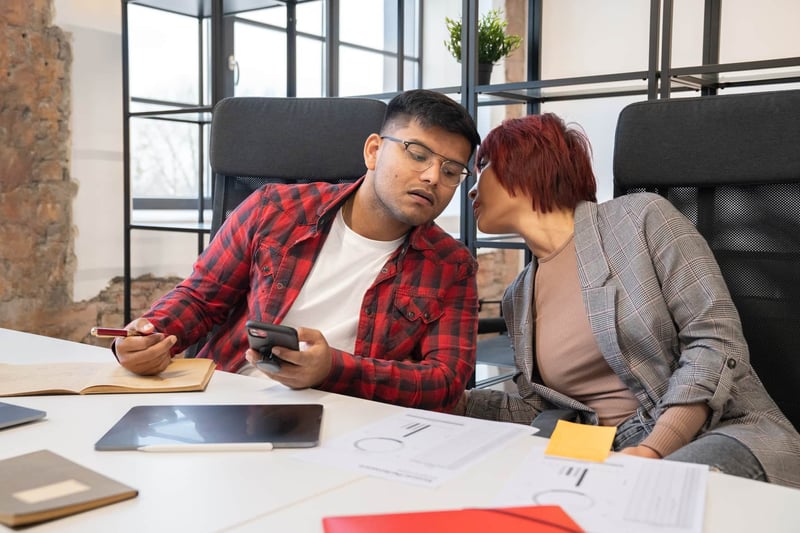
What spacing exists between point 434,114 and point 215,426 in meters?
0.82

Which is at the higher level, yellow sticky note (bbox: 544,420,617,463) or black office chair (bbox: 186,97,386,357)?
black office chair (bbox: 186,97,386,357)

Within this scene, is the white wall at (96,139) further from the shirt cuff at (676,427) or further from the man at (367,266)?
the shirt cuff at (676,427)

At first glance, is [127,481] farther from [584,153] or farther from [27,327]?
[27,327]

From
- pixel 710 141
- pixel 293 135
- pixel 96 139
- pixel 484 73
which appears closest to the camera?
pixel 710 141

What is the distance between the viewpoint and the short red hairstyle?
1.60m

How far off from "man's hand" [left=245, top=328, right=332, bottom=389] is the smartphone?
10 millimetres

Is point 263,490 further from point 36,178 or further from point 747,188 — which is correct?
point 36,178

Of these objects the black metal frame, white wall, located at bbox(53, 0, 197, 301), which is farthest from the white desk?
white wall, located at bbox(53, 0, 197, 301)

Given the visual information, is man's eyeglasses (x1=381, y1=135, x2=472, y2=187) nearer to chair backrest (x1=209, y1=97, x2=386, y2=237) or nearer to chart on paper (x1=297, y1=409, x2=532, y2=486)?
chair backrest (x1=209, y1=97, x2=386, y2=237)

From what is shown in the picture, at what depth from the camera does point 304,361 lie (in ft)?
3.95

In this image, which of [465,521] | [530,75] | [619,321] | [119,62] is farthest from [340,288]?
[119,62]

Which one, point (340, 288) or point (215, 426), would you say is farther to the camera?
point (340, 288)

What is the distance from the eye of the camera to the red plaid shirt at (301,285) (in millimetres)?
1510

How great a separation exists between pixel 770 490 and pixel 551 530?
0.27m
